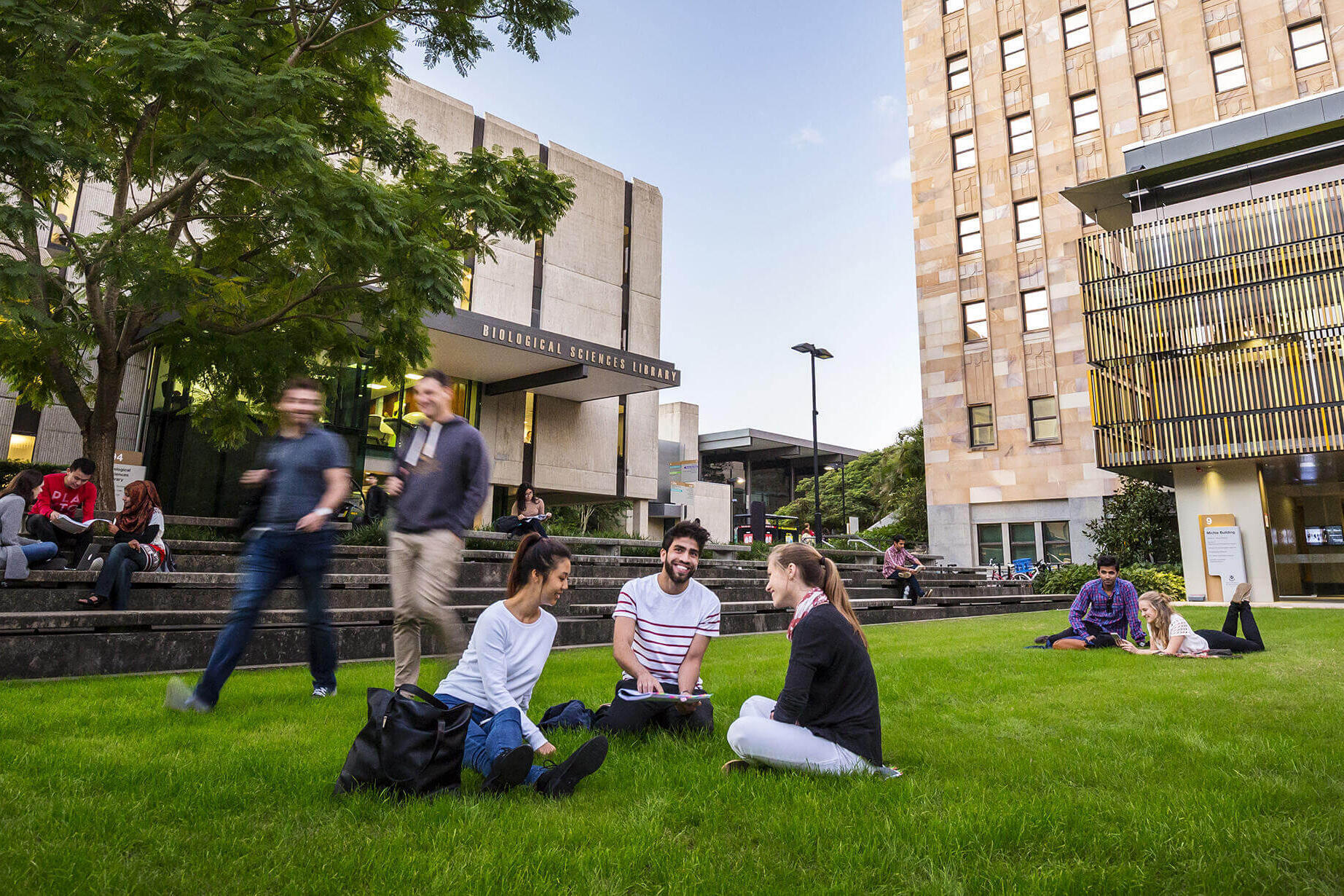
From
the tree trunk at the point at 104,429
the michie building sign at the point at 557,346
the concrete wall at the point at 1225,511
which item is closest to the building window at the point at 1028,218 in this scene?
the concrete wall at the point at 1225,511

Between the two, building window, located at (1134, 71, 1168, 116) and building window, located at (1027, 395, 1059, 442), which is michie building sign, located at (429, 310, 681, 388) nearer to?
building window, located at (1027, 395, 1059, 442)

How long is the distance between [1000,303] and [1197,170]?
31.3ft

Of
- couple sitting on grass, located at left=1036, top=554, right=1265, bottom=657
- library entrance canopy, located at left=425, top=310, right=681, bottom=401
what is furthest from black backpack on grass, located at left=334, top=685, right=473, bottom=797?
library entrance canopy, located at left=425, top=310, right=681, bottom=401

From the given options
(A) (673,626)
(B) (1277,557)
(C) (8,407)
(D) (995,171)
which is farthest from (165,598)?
(D) (995,171)

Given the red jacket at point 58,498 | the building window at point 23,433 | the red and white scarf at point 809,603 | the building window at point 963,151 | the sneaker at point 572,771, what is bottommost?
the sneaker at point 572,771

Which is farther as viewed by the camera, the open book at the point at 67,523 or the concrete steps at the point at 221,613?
the open book at the point at 67,523

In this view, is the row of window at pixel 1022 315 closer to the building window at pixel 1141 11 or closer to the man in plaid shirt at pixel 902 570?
the building window at pixel 1141 11

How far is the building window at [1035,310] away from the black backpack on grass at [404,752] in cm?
3487

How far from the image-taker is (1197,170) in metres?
25.9

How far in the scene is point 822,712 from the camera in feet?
13.2

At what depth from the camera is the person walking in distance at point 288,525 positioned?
5.29m

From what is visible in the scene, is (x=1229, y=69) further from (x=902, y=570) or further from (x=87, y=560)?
(x=87, y=560)

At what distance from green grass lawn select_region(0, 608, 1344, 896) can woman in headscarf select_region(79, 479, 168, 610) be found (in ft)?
8.18

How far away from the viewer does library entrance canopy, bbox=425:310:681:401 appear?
23297 mm
